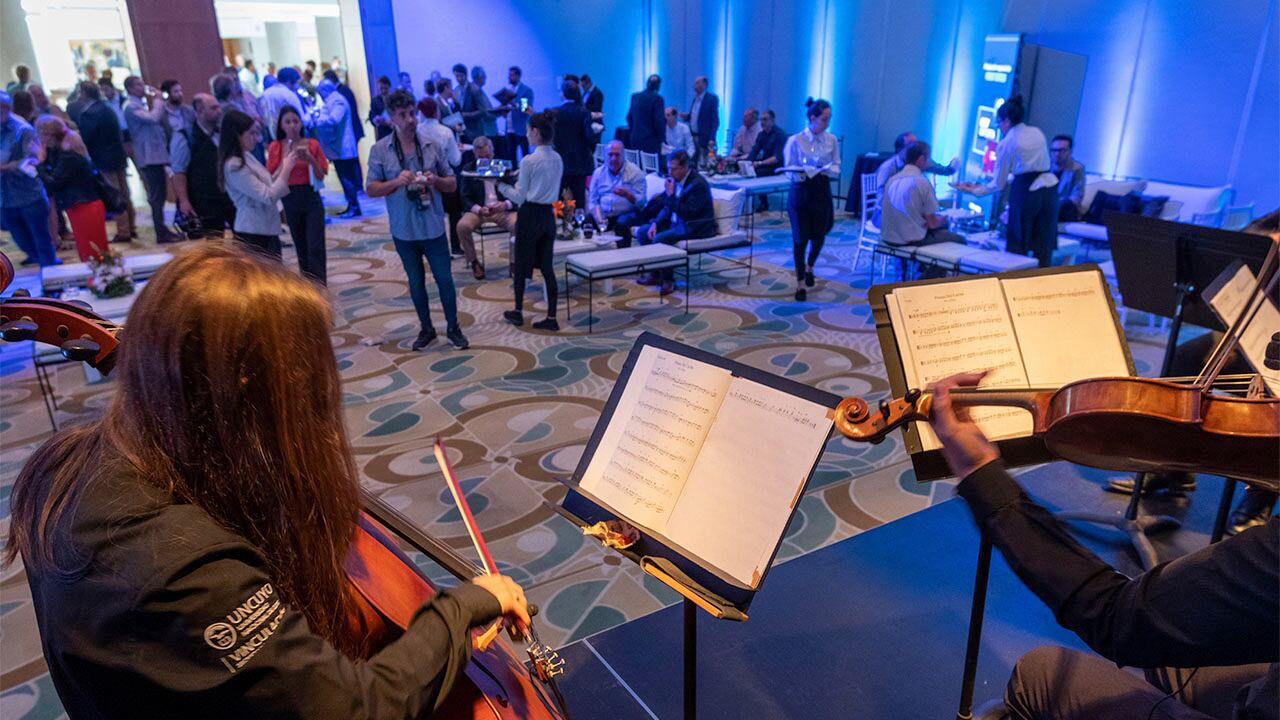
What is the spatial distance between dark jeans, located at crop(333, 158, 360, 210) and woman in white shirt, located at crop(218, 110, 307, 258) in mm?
5203

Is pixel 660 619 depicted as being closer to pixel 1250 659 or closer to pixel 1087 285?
pixel 1087 285

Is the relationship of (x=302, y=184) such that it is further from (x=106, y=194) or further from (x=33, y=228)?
(x=33, y=228)

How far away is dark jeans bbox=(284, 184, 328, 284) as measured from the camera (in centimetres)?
534

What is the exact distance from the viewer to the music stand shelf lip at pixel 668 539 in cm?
143

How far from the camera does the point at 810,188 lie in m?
6.40

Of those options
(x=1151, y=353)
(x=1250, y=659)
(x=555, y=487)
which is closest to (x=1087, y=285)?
(x=1250, y=659)

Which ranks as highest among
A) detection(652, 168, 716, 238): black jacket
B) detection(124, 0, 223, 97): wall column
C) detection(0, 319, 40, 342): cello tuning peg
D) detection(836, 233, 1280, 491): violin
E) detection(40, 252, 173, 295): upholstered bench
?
detection(124, 0, 223, 97): wall column

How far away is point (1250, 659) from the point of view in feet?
3.55

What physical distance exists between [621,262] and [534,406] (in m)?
1.53

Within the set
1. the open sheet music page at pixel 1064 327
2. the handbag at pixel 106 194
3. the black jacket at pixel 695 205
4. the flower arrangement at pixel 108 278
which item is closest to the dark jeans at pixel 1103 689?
the open sheet music page at pixel 1064 327

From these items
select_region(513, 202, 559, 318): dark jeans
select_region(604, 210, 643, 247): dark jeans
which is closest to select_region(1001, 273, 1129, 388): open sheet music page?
select_region(513, 202, 559, 318): dark jeans

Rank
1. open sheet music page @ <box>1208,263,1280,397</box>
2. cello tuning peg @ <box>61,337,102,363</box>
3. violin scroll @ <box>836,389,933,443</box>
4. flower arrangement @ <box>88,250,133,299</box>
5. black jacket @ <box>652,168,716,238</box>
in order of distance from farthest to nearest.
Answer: black jacket @ <box>652,168,716,238</box> < flower arrangement @ <box>88,250,133,299</box> < open sheet music page @ <box>1208,263,1280,397</box> < cello tuning peg @ <box>61,337,102,363</box> < violin scroll @ <box>836,389,933,443</box>

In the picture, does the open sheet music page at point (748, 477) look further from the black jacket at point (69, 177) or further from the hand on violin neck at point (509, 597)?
the black jacket at point (69, 177)

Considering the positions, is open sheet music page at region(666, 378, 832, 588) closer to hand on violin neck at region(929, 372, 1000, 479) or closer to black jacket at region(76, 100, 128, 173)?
hand on violin neck at region(929, 372, 1000, 479)
